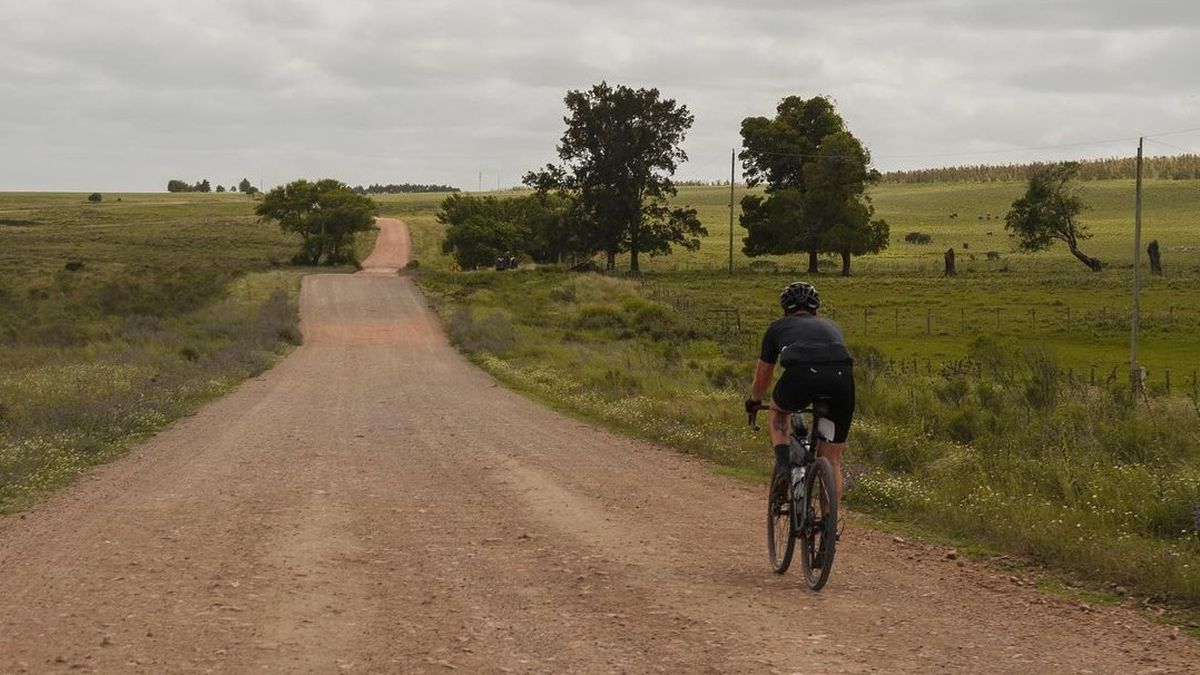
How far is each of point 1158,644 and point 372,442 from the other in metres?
11.7

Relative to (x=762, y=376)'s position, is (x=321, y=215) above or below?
above

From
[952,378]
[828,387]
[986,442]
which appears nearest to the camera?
[828,387]

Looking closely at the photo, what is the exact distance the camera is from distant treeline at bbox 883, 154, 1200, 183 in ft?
509

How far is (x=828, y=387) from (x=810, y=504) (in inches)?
31.7

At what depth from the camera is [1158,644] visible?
661 cm

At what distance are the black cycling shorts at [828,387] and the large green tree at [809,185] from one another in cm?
6950

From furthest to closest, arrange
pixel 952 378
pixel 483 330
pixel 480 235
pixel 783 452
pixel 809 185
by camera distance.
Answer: pixel 480 235 → pixel 809 185 → pixel 483 330 → pixel 952 378 → pixel 783 452

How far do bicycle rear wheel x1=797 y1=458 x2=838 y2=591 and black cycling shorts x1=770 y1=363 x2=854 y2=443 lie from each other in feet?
0.96

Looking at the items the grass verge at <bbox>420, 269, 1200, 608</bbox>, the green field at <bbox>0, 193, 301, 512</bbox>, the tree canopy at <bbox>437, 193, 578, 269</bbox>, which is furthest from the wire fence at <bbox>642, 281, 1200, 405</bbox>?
the tree canopy at <bbox>437, 193, 578, 269</bbox>

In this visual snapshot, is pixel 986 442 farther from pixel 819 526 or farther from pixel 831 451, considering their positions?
pixel 819 526

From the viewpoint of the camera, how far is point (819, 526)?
25.5ft

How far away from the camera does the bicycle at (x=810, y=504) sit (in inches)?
301

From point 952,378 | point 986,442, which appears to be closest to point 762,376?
point 986,442

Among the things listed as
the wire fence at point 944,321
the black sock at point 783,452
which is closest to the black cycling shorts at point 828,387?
the black sock at point 783,452
